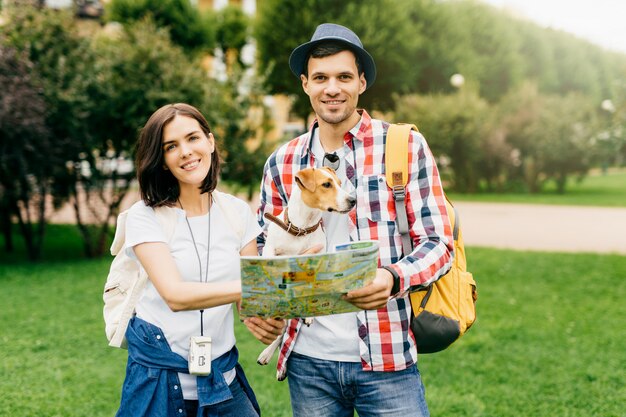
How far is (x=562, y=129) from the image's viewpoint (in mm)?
28000

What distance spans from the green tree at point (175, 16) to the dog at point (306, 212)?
2805 centimetres

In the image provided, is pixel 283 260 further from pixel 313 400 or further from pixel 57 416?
pixel 57 416

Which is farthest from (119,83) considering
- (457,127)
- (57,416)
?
(457,127)

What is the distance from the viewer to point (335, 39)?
8.57ft

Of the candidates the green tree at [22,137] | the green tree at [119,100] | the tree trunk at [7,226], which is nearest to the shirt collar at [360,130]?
the green tree at [22,137]

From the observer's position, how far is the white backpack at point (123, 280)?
256 centimetres

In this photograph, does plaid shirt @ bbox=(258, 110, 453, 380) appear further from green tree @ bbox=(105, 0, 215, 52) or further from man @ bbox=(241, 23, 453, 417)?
green tree @ bbox=(105, 0, 215, 52)

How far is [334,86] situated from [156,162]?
0.78 meters

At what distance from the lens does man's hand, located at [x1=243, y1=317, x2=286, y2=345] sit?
247 cm

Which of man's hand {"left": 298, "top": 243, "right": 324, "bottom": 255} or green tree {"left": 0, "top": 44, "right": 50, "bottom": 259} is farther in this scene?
green tree {"left": 0, "top": 44, "right": 50, "bottom": 259}

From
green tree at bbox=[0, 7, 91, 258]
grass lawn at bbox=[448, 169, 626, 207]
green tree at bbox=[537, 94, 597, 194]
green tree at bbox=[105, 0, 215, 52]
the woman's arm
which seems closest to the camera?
the woman's arm

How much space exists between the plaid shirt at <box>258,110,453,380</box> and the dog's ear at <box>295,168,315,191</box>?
156mm

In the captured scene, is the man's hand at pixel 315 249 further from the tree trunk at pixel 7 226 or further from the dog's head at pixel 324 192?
the tree trunk at pixel 7 226

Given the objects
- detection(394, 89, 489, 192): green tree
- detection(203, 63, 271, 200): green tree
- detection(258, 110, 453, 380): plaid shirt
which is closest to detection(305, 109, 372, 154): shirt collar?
detection(258, 110, 453, 380): plaid shirt
